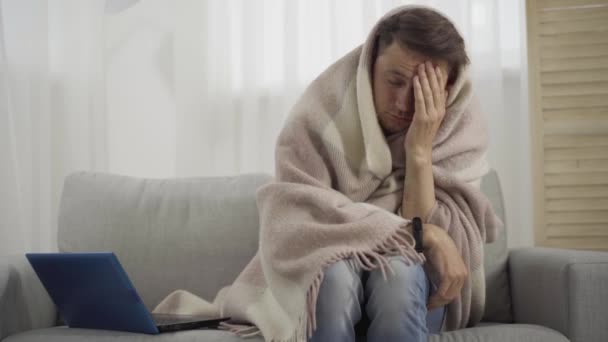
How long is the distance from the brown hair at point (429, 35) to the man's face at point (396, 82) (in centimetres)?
2

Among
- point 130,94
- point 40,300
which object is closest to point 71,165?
point 130,94

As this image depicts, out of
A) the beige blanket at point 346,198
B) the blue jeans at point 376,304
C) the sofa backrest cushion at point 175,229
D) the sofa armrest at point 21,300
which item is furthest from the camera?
the sofa backrest cushion at point 175,229

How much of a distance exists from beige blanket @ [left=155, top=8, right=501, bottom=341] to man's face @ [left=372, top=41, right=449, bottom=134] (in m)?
0.03

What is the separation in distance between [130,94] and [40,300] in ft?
3.12

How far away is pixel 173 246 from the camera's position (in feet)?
6.07

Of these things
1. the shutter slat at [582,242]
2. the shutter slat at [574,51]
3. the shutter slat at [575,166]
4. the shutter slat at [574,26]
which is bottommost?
the shutter slat at [582,242]

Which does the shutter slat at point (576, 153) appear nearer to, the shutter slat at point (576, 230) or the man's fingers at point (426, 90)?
the shutter slat at point (576, 230)

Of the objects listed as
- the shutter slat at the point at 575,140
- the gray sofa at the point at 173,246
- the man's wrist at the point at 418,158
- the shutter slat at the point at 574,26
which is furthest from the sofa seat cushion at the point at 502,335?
the shutter slat at the point at 574,26

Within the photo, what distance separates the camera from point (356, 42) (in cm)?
228

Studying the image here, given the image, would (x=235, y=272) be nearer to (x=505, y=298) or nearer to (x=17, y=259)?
(x=17, y=259)

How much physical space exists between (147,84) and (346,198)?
1.25 m

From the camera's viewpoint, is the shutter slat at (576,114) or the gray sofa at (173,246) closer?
the gray sofa at (173,246)

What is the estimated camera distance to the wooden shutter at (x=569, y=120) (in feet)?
6.94

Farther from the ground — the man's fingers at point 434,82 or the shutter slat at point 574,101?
the man's fingers at point 434,82
